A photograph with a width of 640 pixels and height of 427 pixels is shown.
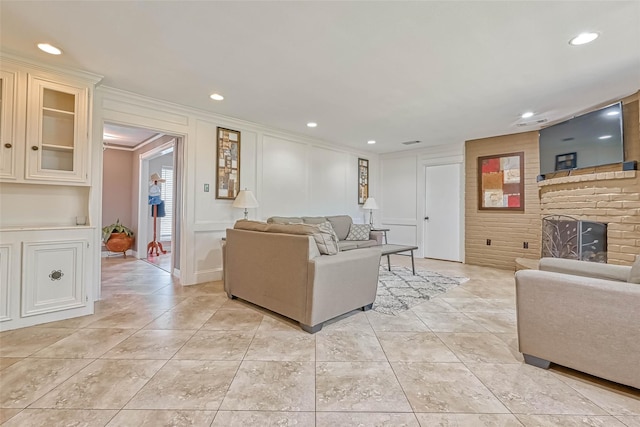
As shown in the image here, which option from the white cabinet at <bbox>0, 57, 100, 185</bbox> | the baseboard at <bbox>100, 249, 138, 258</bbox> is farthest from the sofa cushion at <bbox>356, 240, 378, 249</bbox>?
the baseboard at <bbox>100, 249, 138, 258</bbox>

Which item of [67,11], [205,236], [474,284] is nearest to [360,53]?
[67,11]

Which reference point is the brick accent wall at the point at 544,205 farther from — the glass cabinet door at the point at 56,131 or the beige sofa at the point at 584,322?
the glass cabinet door at the point at 56,131

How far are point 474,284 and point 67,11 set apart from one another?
489cm

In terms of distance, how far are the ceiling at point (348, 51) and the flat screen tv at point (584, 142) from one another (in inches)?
8.2

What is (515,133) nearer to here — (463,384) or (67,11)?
(463,384)

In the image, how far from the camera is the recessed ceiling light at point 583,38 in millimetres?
2143

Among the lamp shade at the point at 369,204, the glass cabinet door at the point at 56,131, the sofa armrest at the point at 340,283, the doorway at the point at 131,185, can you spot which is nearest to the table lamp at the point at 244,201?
the glass cabinet door at the point at 56,131

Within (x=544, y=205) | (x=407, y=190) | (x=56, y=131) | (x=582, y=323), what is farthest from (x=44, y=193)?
(x=544, y=205)

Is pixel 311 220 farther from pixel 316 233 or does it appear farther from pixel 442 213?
pixel 442 213

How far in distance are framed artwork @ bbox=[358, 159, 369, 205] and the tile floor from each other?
391 cm

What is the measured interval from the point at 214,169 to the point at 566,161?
15.7 ft

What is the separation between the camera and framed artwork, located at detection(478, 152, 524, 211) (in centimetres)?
494

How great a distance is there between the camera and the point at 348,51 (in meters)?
2.38

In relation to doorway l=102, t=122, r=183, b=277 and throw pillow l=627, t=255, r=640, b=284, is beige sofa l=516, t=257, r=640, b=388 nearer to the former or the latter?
throw pillow l=627, t=255, r=640, b=284
